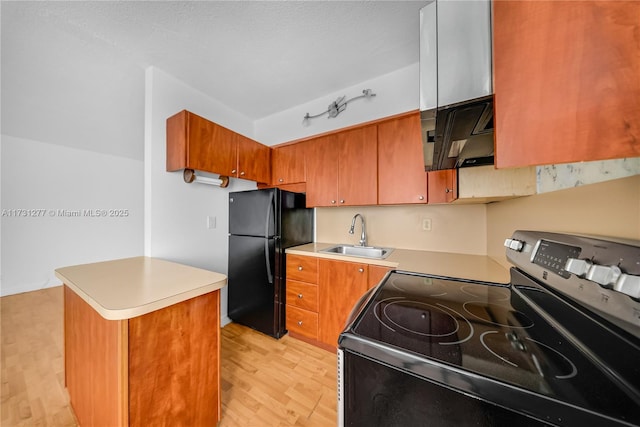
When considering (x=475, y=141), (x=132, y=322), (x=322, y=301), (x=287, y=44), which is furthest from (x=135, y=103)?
(x=475, y=141)

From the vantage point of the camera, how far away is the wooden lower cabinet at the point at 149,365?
0.79m

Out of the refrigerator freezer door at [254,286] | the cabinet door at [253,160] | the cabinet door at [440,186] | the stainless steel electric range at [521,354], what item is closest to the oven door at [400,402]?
the stainless steel electric range at [521,354]

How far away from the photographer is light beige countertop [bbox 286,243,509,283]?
1.14 meters

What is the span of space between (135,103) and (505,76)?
116 inches

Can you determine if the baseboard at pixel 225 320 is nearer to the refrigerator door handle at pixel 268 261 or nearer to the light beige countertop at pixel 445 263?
the refrigerator door handle at pixel 268 261

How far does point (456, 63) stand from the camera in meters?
0.50

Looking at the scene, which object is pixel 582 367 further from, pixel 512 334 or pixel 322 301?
pixel 322 301

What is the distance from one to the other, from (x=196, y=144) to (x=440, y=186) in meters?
2.04

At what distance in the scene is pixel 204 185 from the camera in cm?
207

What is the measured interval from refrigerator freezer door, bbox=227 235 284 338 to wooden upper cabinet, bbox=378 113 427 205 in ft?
3.96

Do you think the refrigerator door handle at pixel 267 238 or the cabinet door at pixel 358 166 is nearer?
the cabinet door at pixel 358 166

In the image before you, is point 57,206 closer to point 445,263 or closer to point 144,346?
point 144,346

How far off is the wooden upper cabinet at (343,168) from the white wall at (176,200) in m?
1.02

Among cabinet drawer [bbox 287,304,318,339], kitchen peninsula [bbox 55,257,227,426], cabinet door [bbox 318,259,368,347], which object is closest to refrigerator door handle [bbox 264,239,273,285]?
cabinet drawer [bbox 287,304,318,339]
